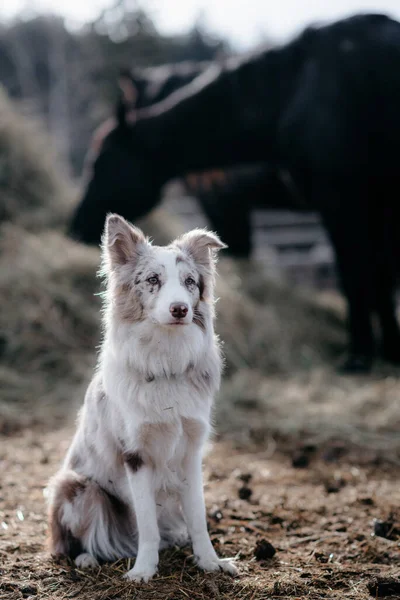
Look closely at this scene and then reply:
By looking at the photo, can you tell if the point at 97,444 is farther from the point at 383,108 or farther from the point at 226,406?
the point at 383,108

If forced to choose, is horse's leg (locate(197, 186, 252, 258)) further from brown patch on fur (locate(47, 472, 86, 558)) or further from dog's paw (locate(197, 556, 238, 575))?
dog's paw (locate(197, 556, 238, 575))

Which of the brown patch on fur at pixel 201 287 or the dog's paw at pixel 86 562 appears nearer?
the dog's paw at pixel 86 562

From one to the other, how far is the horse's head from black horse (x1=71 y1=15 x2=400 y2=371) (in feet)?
0.04

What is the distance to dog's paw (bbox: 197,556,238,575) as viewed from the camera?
2326 millimetres

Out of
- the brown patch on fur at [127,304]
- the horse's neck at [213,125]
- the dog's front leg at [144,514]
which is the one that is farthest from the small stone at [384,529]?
the horse's neck at [213,125]

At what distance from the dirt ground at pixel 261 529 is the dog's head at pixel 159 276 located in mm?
920

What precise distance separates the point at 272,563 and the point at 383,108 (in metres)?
4.45

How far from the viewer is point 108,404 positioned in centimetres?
245

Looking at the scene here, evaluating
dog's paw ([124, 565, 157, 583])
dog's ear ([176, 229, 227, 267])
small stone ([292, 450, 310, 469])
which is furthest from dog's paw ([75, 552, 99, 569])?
small stone ([292, 450, 310, 469])

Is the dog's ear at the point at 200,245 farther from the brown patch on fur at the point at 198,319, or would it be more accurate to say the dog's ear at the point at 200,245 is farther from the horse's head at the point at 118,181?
the horse's head at the point at 118,181

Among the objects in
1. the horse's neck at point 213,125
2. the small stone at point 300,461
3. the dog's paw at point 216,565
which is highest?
the horse's neck at point 213,125

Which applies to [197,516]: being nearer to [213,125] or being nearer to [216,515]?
[216,515]

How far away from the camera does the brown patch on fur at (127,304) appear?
239cm

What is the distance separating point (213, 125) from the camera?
6.70 meters
